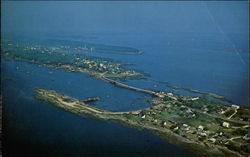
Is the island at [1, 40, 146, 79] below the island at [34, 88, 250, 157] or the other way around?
the other way around

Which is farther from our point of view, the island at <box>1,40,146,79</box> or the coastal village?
the island at <box>1,40,146,79</box>

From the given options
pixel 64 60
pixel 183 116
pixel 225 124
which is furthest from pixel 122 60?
pixel 225 124

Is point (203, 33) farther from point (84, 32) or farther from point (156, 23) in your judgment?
point (84, 32)

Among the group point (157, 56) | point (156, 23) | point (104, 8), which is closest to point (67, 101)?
point (157, 56)

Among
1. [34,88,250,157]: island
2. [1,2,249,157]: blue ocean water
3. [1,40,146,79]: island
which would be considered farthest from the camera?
[1,40,146,79]: island

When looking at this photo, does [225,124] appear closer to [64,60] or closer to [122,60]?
[122,60]

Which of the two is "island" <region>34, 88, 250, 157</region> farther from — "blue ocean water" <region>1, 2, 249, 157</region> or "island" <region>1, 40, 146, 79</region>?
"island" <region>1, 40, 146, 79</region>

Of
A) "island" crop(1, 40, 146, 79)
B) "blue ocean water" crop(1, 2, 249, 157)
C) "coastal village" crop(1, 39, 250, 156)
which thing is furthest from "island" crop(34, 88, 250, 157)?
"island" crop(1, 40, 146, 79)
